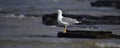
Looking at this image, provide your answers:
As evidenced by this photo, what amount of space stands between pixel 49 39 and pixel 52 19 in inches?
293

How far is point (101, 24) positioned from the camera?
29922 mm

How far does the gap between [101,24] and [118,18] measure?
10.6 feet

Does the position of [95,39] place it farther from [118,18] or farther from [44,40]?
[118,18]

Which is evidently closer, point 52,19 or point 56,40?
point 56,40

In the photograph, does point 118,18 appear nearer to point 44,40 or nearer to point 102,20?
point 102,20

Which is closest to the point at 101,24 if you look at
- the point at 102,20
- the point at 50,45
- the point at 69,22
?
the point at 102,20

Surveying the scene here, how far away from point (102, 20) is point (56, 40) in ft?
36.9

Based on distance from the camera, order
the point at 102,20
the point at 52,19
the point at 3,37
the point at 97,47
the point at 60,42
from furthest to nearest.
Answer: the point at 102,20 → the point at 52,19 → the point at 3,37 → the point at 60,42 → the point at 97,47

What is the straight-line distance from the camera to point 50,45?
1981 centimetres

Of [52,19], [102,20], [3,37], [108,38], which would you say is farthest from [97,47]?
[102,20]

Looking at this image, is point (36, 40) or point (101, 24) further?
point (101, 24)

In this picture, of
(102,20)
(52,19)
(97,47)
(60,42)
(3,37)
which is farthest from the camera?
(102,20)

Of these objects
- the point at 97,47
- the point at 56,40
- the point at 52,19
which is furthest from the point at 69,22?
the point at 52,19

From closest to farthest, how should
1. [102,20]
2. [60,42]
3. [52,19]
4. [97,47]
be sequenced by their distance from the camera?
[97,47], [60,42], [52,19], [102,20]
